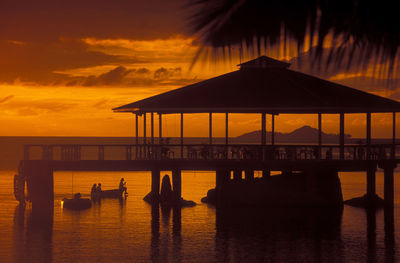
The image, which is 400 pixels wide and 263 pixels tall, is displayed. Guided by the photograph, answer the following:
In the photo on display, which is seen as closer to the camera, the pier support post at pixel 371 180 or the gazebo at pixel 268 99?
the gazebo at pixel 268 99

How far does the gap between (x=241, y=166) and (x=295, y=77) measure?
6667mm

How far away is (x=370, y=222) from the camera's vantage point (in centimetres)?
3462

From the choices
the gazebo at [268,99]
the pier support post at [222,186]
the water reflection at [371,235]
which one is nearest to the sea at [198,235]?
the water reflection at [371,235]

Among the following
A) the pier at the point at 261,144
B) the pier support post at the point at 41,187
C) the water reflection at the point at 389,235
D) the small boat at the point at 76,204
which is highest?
the pier at the point at 261,144

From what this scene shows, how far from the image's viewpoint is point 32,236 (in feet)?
98.5

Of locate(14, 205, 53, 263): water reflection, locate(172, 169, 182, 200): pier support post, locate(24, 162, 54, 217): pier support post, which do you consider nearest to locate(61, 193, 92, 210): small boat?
locate(14, 205, 53, 263): water reflection

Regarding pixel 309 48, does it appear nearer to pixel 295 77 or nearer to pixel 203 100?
pixel 203 100

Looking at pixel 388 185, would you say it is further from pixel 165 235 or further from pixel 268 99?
pixel 165 235

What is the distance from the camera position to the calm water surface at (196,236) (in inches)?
976

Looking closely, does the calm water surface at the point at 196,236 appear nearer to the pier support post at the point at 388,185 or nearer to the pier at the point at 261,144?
the pier support post at the point at 388,185

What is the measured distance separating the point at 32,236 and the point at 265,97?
538 inches

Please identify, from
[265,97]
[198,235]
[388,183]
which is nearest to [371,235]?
[388,183]

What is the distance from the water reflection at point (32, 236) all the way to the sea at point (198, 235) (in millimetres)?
40

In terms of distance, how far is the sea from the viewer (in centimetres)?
2483
